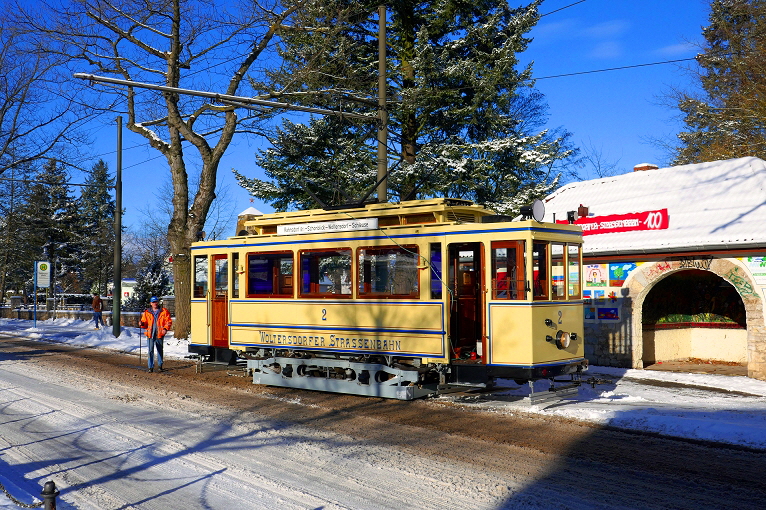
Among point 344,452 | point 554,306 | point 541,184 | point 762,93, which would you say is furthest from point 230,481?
point 762,93

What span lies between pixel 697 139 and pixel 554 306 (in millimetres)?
25033

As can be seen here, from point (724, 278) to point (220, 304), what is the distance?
37.7ft

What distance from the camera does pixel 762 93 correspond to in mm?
22109

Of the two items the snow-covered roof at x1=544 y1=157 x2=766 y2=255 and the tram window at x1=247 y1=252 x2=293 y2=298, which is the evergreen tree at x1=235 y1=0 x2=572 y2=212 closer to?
the snow-covered roof at x1=544 y1=157 x2=766 y2=255

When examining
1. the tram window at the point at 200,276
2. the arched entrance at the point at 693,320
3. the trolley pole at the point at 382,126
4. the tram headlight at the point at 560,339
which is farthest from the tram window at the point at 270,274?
the arched entrance at the point at 693,320

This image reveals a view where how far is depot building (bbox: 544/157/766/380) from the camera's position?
52.4 feet

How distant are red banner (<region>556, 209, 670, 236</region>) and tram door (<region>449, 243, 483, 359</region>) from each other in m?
6.64

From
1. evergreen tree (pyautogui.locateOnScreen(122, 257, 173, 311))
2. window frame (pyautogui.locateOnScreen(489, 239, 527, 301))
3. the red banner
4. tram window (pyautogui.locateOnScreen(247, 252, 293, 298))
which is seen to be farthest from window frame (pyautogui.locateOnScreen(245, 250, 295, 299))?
evergreen tree (pyautogui.locateOnScreen(122, 257, 173, 311))

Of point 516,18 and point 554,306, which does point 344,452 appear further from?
point 516,18

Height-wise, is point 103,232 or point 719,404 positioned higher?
point 103,232

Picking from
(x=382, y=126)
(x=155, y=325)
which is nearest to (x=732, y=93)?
(x=382, y=126)

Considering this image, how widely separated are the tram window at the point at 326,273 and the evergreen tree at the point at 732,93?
44.0 feet

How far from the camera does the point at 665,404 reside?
12.5m

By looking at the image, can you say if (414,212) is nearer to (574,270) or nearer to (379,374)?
(574,270)
